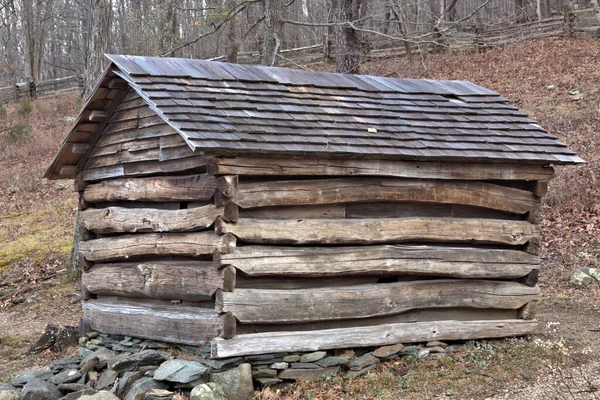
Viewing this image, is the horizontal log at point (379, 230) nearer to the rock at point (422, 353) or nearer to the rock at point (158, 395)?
the rock at point (422, 353)

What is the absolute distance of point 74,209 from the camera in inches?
696

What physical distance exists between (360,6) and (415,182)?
352 inches

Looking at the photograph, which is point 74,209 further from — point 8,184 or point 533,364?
point 533,364

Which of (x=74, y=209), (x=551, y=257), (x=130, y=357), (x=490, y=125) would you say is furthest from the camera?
(x=74, y=209)

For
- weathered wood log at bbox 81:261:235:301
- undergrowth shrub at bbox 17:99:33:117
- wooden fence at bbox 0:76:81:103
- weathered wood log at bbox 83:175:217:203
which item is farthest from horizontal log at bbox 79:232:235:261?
wooden fence at bbox 0:76:81:103

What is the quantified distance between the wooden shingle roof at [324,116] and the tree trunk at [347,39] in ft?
16.9

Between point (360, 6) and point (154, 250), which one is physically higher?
point (360, 6)

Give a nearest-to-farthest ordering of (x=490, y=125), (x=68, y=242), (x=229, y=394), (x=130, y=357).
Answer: (x=229, y=394), (x=130, y=357), (x=490, y=125), (x=68, y=242)

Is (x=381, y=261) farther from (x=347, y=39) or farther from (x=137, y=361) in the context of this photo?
(x=347, y=39)

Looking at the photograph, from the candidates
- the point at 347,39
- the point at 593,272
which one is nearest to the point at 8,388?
the point at 593,272

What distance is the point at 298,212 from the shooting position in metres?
7.29

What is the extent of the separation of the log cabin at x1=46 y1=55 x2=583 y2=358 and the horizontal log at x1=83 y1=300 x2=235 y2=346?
0.08 feet

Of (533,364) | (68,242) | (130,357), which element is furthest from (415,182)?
(68,242)

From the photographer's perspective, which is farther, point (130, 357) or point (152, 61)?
point (152, 61)
